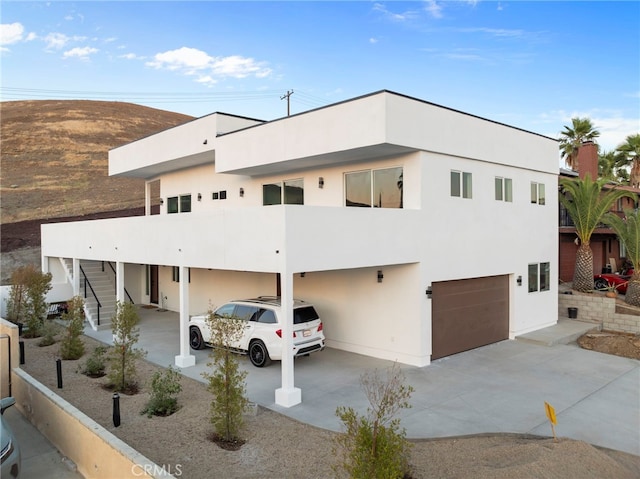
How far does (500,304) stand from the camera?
14.6 metres

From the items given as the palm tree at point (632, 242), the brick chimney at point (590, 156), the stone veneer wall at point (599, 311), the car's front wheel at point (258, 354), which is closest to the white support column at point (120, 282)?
the car's front wheel at point (258, 354)

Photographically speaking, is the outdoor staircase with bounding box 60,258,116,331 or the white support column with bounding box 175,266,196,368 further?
the outdoor staircase with bounding box 60,258,116,331

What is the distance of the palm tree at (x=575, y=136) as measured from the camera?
34312 mm

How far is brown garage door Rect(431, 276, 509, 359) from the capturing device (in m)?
12.5

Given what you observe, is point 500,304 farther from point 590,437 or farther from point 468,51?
point 468,51

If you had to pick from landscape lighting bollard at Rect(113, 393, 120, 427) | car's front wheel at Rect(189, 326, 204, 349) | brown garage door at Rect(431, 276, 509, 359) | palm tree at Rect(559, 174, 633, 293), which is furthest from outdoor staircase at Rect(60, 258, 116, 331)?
palm tree at Rect(559, 174, 633, 293)

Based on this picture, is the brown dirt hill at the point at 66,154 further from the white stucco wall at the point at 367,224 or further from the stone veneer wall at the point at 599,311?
the stone veneer wall at the point at 599,311

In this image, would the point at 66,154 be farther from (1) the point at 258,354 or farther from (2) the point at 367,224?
(2) the point at 367,224

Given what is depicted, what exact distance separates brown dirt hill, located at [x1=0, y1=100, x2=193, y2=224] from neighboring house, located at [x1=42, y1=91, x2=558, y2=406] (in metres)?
35.3

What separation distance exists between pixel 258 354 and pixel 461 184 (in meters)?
7.54

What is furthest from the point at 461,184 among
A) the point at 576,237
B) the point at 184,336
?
the point at 576,237

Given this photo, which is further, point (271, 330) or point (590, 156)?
point (590, 156)

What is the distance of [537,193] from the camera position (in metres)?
16.1

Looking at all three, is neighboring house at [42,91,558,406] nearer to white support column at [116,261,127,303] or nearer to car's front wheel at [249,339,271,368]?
white support column at [116,261,127,303]
